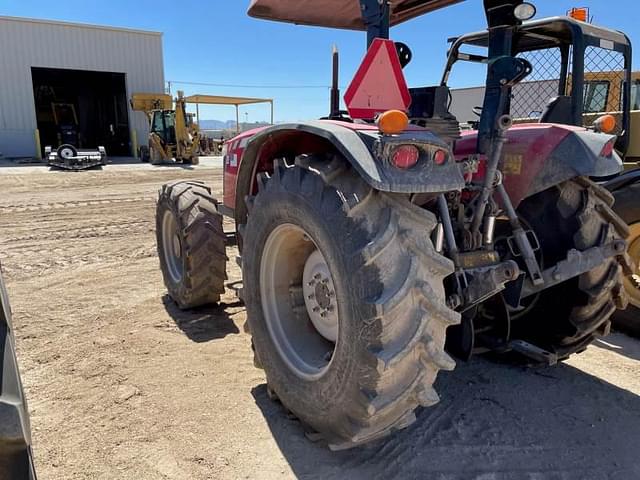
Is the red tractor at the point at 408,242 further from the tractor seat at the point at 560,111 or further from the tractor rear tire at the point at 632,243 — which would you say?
the tractor rear tire at the point at 632,243

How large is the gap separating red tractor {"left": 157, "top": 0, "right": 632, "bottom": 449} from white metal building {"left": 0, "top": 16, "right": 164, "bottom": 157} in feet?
80.0

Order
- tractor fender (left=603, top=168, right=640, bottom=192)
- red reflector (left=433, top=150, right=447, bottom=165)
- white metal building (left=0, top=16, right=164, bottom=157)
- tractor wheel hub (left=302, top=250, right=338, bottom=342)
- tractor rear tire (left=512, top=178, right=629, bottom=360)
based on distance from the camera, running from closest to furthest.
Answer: red reflector (left=433, top=150, right=447, bottom=165) < tractor wheel hub (left=302, top=250, right=338, bottom=342) < tractor rear tire (left=512, top=178, right=629, bottom=360) < tractor fender (left=603, top=168, right=640, bottom=192) < white metal building (left=0, top=16, right=164, bottom=157)

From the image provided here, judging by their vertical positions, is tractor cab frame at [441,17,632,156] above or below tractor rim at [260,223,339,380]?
above

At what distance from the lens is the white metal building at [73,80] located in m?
23.6

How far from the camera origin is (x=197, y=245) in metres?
4.04

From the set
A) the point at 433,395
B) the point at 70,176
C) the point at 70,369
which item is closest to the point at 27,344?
the point at 70,369

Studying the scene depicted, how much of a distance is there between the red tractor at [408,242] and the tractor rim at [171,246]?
5.40ft

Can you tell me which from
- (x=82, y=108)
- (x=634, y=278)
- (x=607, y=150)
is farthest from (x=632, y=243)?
(x=82, y=108)

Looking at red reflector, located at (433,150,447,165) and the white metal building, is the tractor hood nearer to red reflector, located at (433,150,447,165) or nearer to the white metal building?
red reflector, located at (433,150,447,165)

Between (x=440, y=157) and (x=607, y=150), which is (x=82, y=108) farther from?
(x=440, y=157)

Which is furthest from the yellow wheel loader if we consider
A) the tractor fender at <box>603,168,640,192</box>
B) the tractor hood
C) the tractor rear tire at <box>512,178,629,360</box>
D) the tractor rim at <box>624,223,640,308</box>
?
the tractor rear tire at <box>512,178,629,360</box>

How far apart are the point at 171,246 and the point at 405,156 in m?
3.30

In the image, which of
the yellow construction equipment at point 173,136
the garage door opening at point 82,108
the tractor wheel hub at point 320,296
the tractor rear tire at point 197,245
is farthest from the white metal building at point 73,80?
the tractor wheel hub at point 320,296

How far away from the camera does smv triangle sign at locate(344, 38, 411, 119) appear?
Result: 244cm
